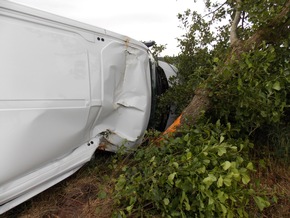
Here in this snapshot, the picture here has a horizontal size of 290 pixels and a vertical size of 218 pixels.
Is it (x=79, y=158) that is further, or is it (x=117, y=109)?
(x=117, y=109)

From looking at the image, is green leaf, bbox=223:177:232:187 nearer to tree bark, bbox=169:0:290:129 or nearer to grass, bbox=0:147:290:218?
grass, bbox=0:147:290:218

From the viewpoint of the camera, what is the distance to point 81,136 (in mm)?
2986

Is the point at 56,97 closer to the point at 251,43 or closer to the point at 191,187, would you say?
the point at 191,187

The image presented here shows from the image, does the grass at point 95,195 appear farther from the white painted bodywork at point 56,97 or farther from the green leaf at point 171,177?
the green leaf at point 171,177

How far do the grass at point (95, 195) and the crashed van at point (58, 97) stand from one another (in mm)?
173

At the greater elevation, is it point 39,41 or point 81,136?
point 39,41

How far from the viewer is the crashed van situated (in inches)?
93.3

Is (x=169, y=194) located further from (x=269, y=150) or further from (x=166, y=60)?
(x=166, y=60)

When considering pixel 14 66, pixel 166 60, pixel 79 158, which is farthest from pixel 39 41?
pixel 166 60

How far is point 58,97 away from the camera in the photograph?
8.75 feet

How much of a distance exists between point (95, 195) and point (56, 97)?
3.33 ft

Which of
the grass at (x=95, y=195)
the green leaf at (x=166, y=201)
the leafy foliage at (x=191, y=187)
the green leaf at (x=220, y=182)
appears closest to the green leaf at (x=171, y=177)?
the leafy foliage at (x=191, y=187)

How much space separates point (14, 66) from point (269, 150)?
2.94 meters

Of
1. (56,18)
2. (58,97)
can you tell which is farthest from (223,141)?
(56,18)
